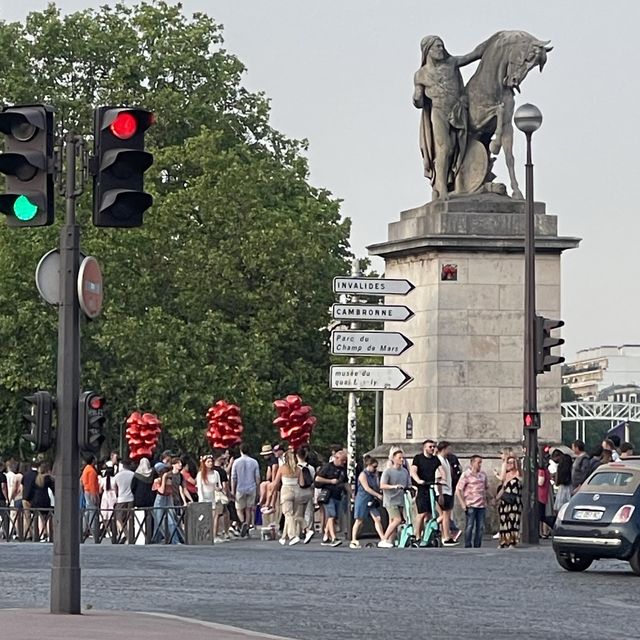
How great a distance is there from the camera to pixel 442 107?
121 ft

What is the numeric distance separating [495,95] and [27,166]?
2052cm

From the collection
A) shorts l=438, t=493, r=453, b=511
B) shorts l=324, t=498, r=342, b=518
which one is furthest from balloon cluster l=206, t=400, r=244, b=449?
shorts l=438, t=493, r=453, b=511

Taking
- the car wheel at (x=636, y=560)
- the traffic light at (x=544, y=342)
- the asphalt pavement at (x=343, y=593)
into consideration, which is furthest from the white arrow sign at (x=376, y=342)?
the car wheel at (x=636, y=560)

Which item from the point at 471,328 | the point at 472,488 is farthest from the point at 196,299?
the point at 472,488

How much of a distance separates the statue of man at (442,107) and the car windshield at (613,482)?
33.5ft

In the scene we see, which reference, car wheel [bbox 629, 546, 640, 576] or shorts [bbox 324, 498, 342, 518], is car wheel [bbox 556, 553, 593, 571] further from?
shorts [bbox 324, 498, 342, 518]

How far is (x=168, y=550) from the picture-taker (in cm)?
3284

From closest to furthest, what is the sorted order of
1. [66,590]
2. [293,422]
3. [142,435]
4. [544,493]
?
[66,590] < [544,493] < [293,422] < [142,435]

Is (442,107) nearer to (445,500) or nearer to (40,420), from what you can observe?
(445,500)

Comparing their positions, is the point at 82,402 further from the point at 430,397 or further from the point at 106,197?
the point at 430,397

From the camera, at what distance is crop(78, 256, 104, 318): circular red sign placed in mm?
18016

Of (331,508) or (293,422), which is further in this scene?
(293,422)

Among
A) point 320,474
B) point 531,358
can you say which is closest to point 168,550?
point 320,474

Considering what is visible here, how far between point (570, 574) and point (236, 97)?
45541 millimetres
